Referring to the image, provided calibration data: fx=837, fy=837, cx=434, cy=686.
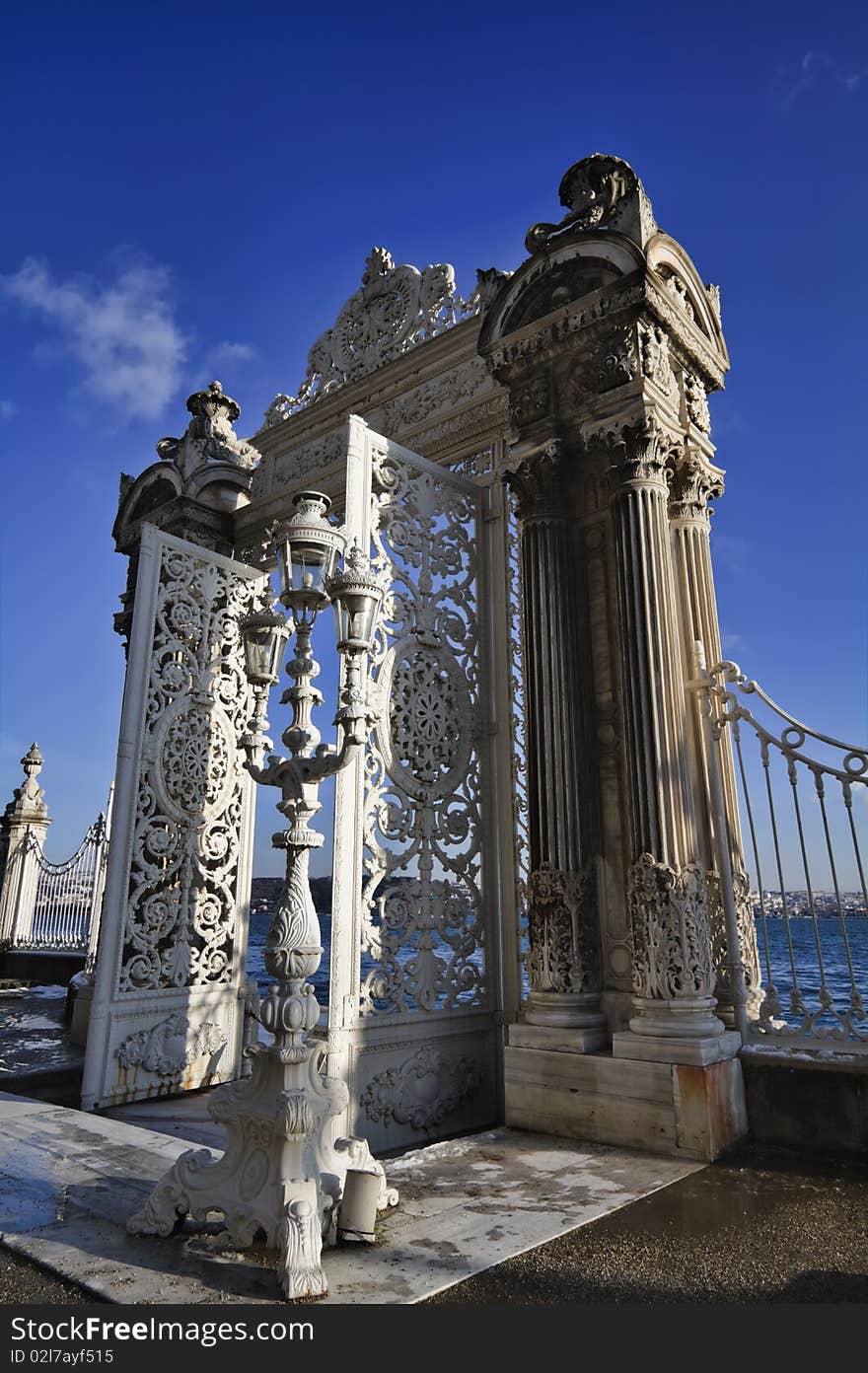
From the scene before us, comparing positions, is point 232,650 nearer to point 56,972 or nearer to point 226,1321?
point 226,1321

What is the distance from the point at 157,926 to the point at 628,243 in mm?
5042

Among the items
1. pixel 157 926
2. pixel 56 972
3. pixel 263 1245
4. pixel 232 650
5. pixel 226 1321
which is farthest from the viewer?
pixel 56 972

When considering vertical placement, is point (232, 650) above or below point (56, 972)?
above

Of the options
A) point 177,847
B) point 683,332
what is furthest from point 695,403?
point 177,847

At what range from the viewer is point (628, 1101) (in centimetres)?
359

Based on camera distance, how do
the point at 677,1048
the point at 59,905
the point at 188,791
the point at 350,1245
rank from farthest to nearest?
the point at 59,905
the point at 188,791
the point at 677,1048
the point at 350,1245

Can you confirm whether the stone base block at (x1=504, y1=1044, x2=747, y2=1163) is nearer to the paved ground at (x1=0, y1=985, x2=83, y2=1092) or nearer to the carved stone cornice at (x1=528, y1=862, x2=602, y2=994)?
the carved stone cornice at (x1=528, y1=862, x2=602, y2=994)

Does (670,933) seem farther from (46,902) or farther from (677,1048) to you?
(46,902)

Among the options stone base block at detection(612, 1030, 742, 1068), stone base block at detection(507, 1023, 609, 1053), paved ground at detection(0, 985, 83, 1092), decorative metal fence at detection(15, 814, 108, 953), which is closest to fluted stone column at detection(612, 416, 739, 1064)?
stone base block at detection(612, 1030, 742, 1068)

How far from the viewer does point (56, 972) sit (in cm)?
1123

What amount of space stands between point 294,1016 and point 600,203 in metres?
4.38

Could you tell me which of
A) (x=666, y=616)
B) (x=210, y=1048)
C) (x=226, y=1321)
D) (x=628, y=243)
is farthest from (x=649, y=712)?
(x=210, y=1048)

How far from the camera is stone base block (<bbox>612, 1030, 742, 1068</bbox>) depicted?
3.46 metres

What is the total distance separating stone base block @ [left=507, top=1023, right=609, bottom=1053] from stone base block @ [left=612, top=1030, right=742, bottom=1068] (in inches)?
6.3
